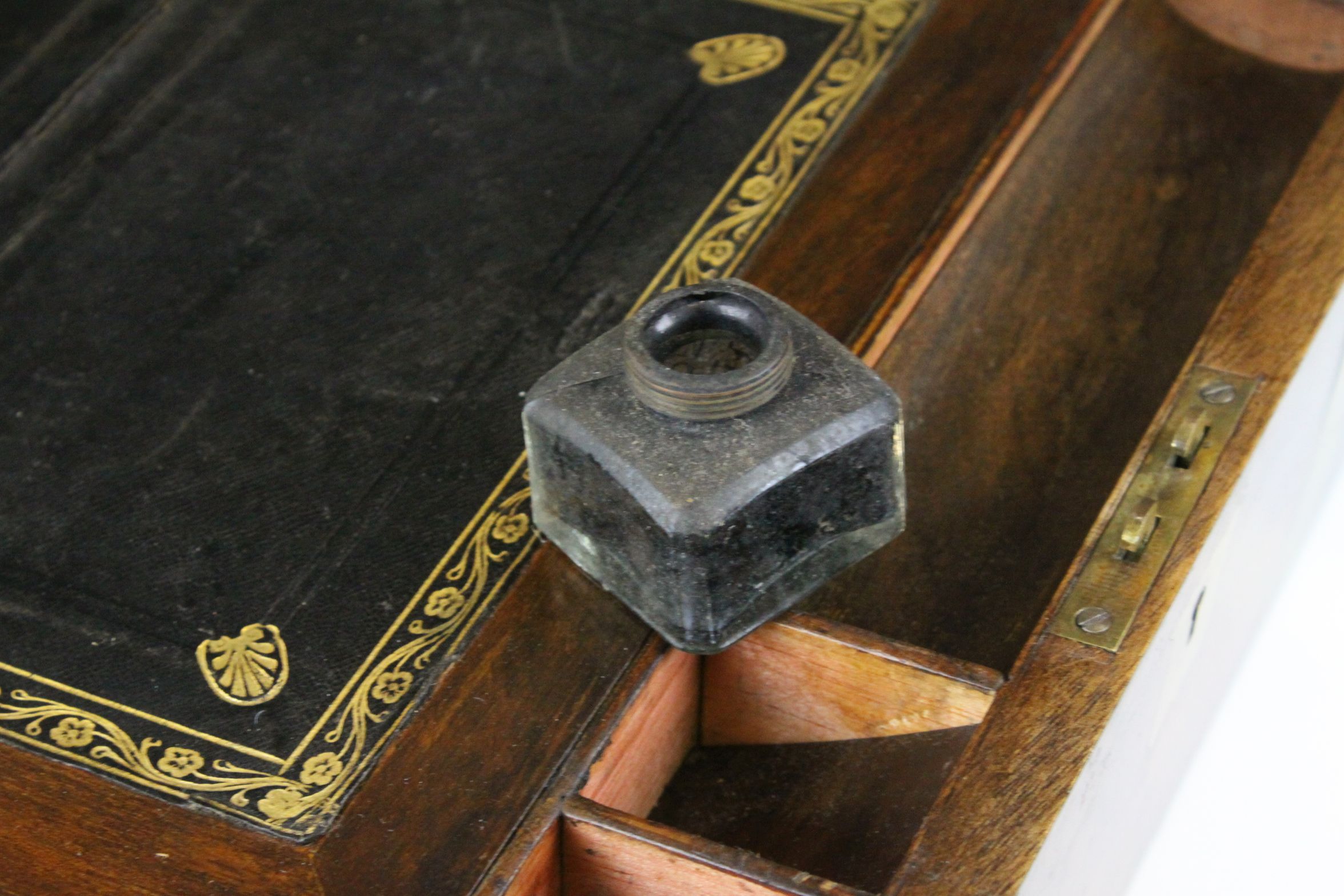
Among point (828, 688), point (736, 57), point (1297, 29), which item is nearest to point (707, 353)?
point (828, 688)

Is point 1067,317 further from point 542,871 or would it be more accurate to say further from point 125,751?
point 125,751

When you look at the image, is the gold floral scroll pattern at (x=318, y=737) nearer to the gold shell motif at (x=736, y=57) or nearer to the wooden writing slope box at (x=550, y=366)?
the wooden writing slope box at (x=550, y=366)

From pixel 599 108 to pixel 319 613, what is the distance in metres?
0.61

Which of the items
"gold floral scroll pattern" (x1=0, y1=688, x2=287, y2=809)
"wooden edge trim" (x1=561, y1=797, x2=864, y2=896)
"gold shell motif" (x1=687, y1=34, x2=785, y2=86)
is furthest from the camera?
"gold shell motif" (x1=687, y1=34, x2=785, y2=86)

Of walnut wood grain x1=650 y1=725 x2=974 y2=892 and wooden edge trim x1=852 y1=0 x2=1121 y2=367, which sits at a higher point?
wooden edge trim x1=852 y1=0 x2=1121 y2=367

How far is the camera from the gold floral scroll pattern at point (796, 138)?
1.54 m

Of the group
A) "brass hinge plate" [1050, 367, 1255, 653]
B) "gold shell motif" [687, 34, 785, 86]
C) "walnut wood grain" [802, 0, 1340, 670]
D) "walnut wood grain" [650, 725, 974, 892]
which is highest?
"gold shell motif" [687, 34, 785, 86]

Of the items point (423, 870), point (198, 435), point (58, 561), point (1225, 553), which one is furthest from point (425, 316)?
point (1225, 553)

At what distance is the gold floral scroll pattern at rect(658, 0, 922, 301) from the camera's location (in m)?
1.54

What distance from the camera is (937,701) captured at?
48.4 inches

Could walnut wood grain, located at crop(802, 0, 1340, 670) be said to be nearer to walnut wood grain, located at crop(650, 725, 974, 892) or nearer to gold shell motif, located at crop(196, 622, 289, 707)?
walnut wood grain, located at crop(650, 725, 974, 892)

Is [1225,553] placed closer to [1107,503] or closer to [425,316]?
[1107,503]

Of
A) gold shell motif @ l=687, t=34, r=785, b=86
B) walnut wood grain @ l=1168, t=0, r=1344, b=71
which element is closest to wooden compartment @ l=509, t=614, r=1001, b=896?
gold shell motif @ l=687, t=34, r=785, b=86

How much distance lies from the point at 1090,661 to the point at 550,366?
1.60 ft
